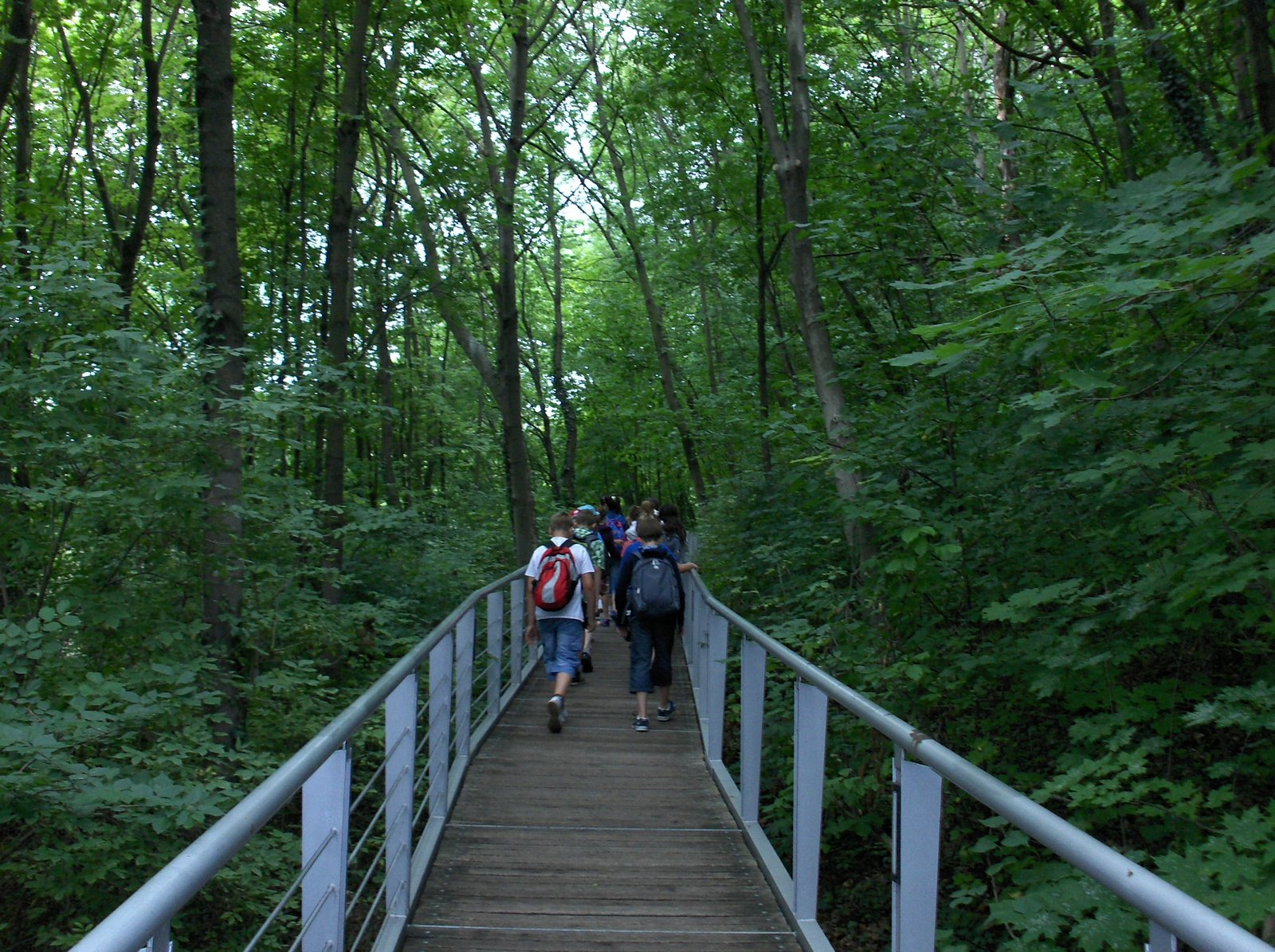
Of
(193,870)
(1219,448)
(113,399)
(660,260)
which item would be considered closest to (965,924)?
(1219,448)

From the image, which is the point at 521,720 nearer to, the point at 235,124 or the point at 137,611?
the point at 137,611

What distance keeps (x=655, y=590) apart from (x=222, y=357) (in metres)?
3.77

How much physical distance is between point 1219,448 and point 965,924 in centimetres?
335

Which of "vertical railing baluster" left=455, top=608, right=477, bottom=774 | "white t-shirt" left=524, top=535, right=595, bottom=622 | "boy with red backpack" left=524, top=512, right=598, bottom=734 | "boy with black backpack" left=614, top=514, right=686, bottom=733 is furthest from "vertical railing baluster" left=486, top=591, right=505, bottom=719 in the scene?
"vertical railing baluster" left=455, top=608, right=477, bottom=774

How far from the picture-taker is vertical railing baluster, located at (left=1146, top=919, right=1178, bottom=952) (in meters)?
1.76

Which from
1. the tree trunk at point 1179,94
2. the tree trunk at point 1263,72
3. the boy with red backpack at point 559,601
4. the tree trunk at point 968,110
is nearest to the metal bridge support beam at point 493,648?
the boy with red backpack at point 559,601

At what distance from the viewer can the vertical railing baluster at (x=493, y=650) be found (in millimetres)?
8695

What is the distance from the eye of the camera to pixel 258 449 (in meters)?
8.21

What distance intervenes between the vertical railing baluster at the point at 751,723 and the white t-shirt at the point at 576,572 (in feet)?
9.85

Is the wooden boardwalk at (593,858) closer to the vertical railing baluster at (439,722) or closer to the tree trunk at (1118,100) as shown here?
the vertical railing baluster at (439,722)

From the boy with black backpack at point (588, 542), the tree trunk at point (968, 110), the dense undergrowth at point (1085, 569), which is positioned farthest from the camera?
the boy with black backpack at point (588, 542)

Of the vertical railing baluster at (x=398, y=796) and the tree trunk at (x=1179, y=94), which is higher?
the tree trunk at (x=1179, y=94)

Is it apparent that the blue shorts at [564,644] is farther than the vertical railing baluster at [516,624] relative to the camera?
No

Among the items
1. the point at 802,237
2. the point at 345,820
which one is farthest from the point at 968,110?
the point at 345,820
